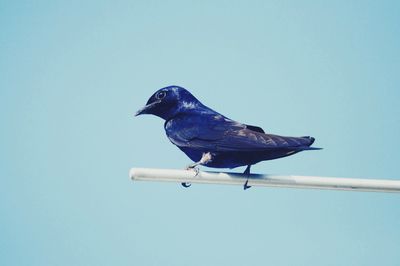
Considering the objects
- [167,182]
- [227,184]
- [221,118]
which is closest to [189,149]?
[221,118]

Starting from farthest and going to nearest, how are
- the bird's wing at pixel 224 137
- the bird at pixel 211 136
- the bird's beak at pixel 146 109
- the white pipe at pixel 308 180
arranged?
the bird's beak at pixel 146 109
the bird at pixel 211 136
the bird's wing at pixel 224 137
the white pipe at pixel 308 180

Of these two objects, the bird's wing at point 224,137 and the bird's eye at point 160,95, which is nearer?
the bird's wing at point 224,137

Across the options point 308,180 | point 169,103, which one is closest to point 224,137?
point 169,103

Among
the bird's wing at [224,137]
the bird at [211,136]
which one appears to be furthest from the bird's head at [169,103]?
the bird's wing at [224,137]

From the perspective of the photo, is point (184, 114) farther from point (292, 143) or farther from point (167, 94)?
point (292, 143)

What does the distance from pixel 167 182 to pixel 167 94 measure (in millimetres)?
2551

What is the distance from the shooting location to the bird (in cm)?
464

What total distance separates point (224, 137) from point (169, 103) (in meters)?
1.19

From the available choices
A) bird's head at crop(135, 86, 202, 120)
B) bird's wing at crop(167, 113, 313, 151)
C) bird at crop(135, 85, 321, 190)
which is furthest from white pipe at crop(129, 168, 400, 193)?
bird's head at crop(135, 86, 202, 120)

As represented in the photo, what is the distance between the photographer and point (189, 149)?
5504mm

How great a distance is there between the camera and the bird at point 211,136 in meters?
4.64

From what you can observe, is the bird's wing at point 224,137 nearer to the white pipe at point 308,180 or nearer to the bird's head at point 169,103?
the bird's head at point 169,103

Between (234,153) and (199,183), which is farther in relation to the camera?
(234,153)

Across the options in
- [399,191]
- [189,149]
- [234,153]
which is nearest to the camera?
[399,191]
